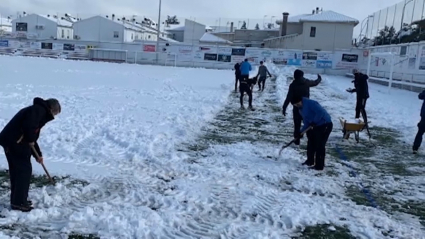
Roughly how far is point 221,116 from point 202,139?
3.65 m

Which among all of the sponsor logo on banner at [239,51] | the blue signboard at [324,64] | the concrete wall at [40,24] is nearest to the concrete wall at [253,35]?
the concrete wall at [40,24]

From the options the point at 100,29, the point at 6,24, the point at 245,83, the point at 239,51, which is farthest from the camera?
the point at 6,24

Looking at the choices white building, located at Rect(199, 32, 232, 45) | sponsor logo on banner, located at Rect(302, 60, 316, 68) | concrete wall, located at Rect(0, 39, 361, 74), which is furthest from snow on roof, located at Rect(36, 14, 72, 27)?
sponsor logo on banner, located at Rect(302, 60, 316, 68)

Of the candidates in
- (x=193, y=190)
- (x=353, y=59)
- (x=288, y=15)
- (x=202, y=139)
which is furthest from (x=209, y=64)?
(x=193, y=190)

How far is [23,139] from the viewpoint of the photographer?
495 centimetres

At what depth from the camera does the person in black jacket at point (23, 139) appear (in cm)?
487

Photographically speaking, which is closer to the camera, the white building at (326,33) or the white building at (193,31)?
the white building at (326,33)

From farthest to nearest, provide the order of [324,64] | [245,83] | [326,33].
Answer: [326,33], [324,64], [245,83]

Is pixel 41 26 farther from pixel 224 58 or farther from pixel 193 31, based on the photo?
pixel 224 58

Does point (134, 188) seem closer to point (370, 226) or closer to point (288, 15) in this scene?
point (370, 226)

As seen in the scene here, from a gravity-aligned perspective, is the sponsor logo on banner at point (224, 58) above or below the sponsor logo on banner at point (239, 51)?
below

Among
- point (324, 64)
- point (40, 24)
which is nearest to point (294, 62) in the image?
point (324, 64)

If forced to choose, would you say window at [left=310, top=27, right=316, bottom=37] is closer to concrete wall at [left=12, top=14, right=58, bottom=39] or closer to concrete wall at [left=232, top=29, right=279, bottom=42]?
concrete wall at [left=232, top=29, right=279, bottom=42]

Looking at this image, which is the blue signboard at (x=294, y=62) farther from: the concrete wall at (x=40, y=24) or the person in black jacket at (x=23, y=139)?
the person in black jacket at (x=23, y=139)
